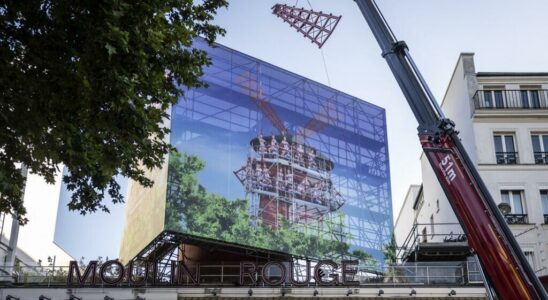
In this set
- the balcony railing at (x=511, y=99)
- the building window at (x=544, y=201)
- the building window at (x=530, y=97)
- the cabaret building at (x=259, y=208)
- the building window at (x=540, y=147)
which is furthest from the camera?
the building window at (x=530, y=97)

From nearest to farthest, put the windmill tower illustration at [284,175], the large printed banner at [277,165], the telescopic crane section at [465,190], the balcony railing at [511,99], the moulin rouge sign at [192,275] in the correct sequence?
the telescopic crane section at [465,190] → the moulin rouge sign at [192,275] → the balcony railing at [511,99] → the large printed banner at [277,165] → the windmill tower illustration at [284,175]

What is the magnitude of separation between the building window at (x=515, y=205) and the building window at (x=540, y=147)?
1.82 metres

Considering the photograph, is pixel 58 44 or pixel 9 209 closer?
pixel 58 44

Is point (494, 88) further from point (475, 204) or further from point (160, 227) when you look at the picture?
point (475, 204)

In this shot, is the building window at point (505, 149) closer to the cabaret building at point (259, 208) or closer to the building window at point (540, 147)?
the building window at point (540, 147)

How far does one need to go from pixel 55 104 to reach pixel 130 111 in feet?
4.87

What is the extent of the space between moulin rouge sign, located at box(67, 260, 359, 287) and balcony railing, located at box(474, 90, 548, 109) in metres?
10.1

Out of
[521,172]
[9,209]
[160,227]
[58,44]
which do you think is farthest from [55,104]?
[521,172]

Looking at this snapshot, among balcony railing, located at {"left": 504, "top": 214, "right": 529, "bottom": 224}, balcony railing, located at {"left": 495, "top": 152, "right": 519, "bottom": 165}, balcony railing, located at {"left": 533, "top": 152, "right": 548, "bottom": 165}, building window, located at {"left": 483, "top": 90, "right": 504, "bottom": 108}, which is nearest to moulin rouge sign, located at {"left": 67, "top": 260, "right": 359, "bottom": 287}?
balcony railing, located at {"left": 504, "top": 214, "right": 529, "bottom": 224}

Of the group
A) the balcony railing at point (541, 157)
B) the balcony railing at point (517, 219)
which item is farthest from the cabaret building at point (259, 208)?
the balcony railing at point (541, 157)

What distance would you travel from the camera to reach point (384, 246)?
3866cm

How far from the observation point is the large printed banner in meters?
33.6

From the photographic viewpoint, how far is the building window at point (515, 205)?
31.1 metres

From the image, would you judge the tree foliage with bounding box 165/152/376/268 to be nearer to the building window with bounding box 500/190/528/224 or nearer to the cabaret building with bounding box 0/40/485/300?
the cabaret building with bounding box 0/40/485/300
